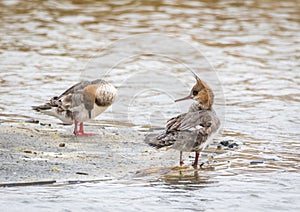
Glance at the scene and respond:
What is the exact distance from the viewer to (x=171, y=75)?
14.5 metres

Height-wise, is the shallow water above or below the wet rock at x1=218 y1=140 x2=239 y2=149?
above

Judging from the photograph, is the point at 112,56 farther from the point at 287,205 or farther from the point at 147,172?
the point at 287,205

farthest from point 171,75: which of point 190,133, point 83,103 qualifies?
point 190,133

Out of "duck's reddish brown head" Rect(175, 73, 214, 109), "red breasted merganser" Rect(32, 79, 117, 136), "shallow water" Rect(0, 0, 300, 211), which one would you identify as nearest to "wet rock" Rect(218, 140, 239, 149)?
"shallow water" Rect(0, 0, 300, 211)

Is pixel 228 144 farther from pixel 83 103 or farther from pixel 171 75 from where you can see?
pixel 171 75

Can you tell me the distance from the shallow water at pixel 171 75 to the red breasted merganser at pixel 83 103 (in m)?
1.14

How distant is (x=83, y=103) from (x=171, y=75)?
16.4 ft

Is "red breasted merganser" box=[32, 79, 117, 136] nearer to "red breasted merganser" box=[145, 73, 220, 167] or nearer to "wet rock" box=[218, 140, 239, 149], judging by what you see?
"red breasted merganser" box=[145, 73, 220, 167]

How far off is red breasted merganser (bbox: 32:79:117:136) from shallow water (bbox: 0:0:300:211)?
1144 millimetres

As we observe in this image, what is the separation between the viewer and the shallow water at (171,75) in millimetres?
7344

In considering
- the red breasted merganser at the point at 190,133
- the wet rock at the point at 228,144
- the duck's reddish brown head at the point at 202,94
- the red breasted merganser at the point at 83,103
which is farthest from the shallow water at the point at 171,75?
the red breasted merganser at the point at 83,103

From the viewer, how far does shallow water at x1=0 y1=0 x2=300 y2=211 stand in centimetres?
734

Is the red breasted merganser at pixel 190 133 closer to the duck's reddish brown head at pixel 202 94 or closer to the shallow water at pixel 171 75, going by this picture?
the duck's reddish brown head at pixel 202 94

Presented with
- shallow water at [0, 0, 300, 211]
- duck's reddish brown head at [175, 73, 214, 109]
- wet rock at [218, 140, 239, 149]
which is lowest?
wet rock at [218, 140, 239, 149]
